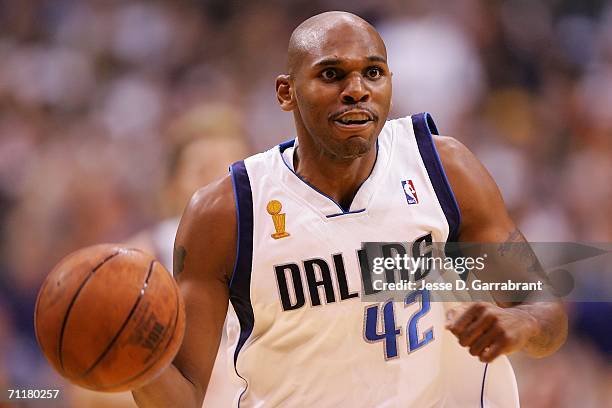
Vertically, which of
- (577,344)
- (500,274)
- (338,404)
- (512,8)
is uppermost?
(512,8)

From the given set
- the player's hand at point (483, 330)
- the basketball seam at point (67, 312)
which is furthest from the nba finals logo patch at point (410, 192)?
the basketball seam at point (67, 312)

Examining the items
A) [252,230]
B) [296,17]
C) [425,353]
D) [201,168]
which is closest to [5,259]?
[201,168]

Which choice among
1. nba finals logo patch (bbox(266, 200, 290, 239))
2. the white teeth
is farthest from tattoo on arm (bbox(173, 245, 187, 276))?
the white teeth

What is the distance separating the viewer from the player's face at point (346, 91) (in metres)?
3.12

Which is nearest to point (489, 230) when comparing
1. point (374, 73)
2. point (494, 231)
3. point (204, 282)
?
point (494, 231)

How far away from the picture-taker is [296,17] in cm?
630

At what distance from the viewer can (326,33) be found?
3.22 meters

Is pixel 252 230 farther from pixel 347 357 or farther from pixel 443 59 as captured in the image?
pixel 443 59

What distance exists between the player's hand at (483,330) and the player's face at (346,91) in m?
0.77

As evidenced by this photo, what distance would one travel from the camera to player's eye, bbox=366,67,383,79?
3.20 meters

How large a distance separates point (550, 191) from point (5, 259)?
337 cm

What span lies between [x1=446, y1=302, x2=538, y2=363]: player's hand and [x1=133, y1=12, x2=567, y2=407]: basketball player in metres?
0.43

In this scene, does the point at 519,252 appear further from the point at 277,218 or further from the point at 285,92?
the point at 285,92

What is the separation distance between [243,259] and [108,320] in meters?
0.72
